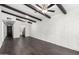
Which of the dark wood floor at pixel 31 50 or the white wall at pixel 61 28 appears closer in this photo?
the dark wood floor at pixel 31 50

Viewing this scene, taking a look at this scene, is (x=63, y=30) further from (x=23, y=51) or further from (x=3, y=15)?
(x=3, y=15)

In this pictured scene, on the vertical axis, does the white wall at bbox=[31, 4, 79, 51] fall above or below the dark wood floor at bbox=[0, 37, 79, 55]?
above

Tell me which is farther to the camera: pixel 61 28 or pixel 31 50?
pixel 61 28

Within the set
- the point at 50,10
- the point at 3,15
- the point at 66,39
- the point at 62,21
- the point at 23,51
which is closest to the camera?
the point at 3,15

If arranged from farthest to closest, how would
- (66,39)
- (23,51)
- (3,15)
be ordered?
(66,39) → (23,51) → (3,15)

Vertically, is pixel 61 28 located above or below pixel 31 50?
above

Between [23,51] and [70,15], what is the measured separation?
1.54m

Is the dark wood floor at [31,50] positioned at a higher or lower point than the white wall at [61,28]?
lower

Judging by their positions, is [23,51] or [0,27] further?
[23,51]

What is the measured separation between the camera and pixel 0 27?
0.84 m

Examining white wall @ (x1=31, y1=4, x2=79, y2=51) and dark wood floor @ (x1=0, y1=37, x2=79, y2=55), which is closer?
dark wood floor @ (x1=0, y1=37, x2=79, y2=55)
